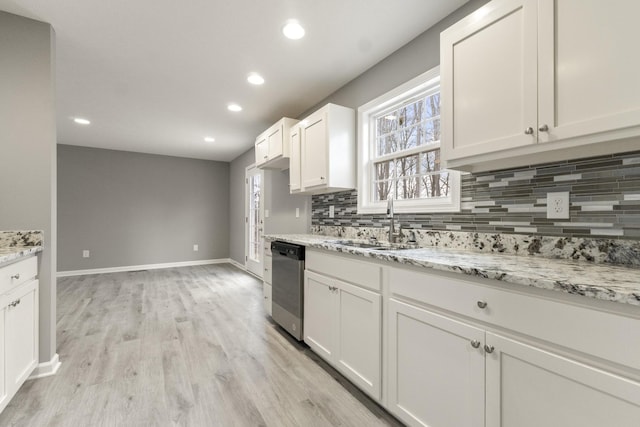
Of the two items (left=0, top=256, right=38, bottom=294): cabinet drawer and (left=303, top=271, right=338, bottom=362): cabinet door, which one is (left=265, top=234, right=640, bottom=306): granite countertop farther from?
(left=0, top=256, right=38, bottom=294): cabinet drawer

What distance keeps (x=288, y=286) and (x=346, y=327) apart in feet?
2.90

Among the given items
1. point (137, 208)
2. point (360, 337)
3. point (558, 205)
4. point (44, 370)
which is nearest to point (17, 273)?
point (44, 370)

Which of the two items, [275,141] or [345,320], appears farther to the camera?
[275,141]

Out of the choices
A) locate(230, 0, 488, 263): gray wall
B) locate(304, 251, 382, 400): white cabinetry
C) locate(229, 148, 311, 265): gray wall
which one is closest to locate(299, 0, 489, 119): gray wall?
locate(230, 0, 488, 263): gray wall

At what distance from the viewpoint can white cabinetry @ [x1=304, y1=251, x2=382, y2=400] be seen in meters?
1.68

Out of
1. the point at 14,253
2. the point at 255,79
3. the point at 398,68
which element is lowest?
the point at 14,253

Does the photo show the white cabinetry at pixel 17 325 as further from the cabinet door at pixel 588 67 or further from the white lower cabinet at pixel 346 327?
the cabinet door at pixel 588 67

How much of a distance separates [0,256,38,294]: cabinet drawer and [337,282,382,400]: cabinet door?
1845 millimetres

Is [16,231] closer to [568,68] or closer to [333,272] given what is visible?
[333,272]

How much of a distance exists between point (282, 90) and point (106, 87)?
1821 mm

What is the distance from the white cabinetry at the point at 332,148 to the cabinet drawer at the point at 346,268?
2.54ft

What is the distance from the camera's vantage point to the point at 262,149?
3875mm

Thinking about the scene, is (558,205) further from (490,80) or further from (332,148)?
(332,148)

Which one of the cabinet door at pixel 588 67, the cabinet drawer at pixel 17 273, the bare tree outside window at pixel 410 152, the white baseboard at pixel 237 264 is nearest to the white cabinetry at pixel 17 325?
the cabinet drawer at pixel 17 273
